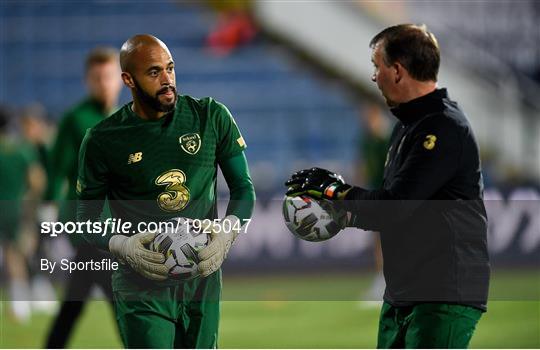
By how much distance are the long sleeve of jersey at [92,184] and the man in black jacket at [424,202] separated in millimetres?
765

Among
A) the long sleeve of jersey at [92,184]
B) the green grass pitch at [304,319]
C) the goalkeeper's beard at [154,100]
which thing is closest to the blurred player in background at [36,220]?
the green grass pitch at [304,319]

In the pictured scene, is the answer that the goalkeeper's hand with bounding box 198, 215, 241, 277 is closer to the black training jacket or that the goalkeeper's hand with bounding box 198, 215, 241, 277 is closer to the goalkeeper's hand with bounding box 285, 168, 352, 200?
the goalkeeper's hand with bounding box 285, 168, 352, 200

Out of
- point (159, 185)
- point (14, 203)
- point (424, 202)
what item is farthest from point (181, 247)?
point (14, 203)

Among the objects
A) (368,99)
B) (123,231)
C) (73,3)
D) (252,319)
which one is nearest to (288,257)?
(252,319)

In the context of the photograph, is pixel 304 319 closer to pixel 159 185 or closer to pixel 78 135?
pixel 78 135

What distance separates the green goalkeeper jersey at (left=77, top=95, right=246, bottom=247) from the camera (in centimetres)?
418

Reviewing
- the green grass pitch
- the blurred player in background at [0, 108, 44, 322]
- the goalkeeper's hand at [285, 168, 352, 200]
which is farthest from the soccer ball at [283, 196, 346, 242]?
the blurred player in background at [0, 108, 44, 322]

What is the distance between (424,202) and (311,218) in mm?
496

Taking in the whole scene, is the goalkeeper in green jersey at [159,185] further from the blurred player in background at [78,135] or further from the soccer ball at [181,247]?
the blurred player in background at [78,135]

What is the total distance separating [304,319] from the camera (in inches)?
347

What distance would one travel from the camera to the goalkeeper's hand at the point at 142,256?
413cm

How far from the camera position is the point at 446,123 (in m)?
3.82

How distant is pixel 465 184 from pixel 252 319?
523 centimetres

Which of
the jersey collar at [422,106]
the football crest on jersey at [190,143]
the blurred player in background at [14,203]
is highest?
the blurred player in background at [14,203]
